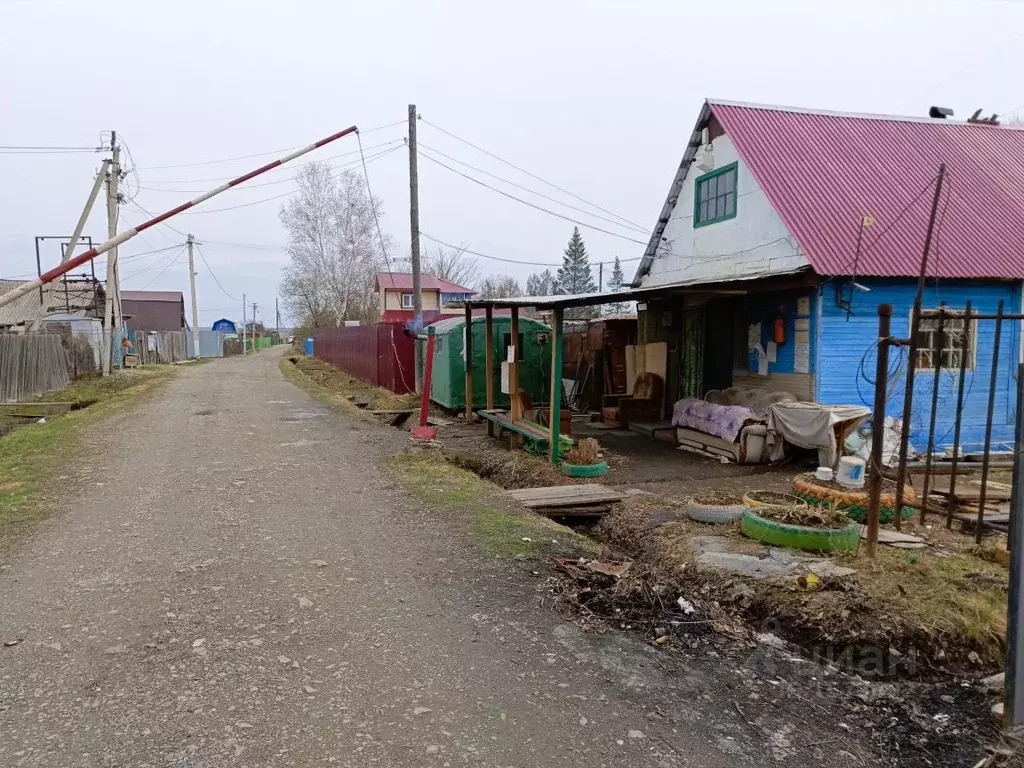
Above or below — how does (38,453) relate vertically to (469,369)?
below

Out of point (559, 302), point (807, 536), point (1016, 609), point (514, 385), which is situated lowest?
point (807, 536)

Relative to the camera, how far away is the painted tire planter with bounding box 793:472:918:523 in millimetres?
6703

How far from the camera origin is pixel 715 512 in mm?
6551

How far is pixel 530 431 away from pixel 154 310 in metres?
68.0

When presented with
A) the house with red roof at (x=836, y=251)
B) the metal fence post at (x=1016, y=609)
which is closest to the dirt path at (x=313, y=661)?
the metal fence post at (x=1016, y=609)

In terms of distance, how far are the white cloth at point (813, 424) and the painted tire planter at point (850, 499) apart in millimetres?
2064

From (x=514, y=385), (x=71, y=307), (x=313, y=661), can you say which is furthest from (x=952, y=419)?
(x=71, y=307)

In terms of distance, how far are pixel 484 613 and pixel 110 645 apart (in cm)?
218

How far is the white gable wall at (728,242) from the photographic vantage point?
11.3 metres

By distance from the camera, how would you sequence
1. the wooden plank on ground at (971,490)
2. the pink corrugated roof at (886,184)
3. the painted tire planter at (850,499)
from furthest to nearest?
the pink corrugated roof at (886,184)
the wooden plank on ground at (971,490)
the painted tire planter at (850,499)

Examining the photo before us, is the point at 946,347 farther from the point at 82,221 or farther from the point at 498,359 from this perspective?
the point at 82,221

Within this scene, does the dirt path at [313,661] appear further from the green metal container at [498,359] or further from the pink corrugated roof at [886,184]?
the green metal container at [498,359]

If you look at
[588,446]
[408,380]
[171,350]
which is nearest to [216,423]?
[408,380]

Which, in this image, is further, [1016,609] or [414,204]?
[414,204]
